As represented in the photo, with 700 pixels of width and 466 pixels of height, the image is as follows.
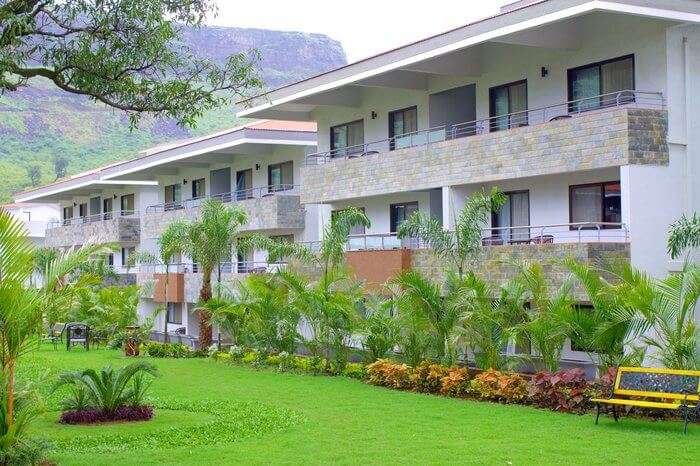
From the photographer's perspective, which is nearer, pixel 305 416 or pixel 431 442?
pixel 431 442

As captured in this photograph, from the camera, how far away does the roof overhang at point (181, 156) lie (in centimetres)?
3903

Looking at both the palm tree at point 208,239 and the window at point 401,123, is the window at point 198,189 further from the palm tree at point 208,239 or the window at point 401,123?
the window at point 401,123

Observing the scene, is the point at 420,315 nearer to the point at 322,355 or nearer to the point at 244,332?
the point at 322,355

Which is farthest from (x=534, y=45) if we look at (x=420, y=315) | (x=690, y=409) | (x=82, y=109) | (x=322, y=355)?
(x=82, y=109)

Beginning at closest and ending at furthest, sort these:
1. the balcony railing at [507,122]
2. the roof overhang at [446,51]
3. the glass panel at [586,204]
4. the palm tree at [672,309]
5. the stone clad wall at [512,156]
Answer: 1. the palm tree at [672,309]
2. the roof overhang at [446,51]
3. the stone clad wall at [512,156]
4. the balcony railing at [507,122]
5. the glass panel at [586,204]

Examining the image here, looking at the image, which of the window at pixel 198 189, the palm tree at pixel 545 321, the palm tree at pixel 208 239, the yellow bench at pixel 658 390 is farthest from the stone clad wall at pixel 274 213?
the yellow bench at pixel 658 390

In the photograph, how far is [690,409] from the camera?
15.9m

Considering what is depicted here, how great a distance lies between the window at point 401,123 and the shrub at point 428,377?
10.1 m

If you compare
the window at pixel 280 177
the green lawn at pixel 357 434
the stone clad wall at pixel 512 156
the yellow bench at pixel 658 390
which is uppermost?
the window at pixel 280 177

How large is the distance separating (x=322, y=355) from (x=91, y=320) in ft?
46.7

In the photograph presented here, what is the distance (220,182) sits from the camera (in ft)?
148

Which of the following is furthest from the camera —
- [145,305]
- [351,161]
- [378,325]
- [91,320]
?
[145,305]

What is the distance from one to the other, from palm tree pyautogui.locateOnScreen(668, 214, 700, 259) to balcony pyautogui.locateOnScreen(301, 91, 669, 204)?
1734 mm

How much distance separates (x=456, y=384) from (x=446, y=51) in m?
9.58
